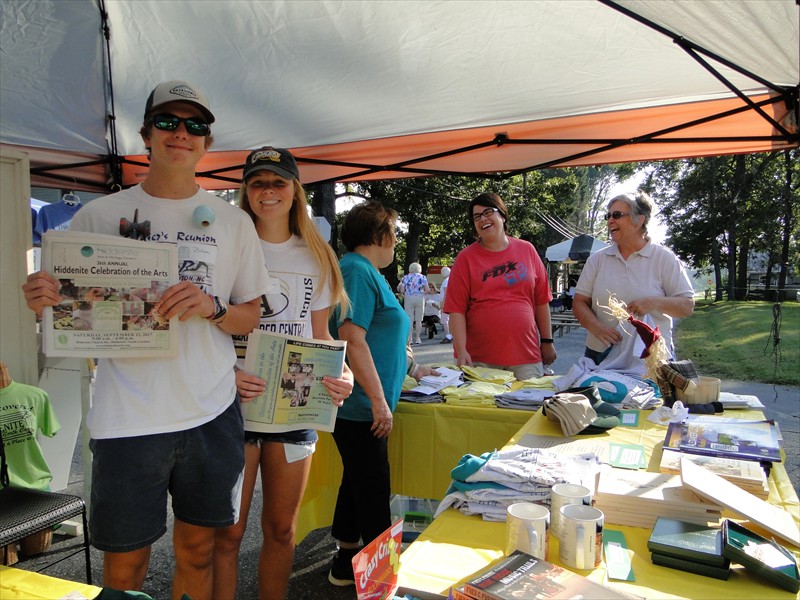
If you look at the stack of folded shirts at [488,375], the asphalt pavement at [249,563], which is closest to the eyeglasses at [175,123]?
the stack of folded shirts at [488,375]

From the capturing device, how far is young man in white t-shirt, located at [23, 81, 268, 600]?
1.40 meters

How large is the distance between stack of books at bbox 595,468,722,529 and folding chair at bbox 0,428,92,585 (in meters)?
2.26

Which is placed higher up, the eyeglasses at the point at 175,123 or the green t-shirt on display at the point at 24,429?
the eyeglasses at the point at 175,123

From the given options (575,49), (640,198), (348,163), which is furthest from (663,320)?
(348,163)

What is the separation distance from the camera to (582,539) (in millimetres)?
1193

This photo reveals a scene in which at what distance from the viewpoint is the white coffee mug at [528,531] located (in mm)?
1189

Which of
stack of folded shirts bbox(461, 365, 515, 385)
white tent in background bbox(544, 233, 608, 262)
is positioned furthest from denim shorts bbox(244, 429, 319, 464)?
white tent in background bbox(544, 233, 608, 262)

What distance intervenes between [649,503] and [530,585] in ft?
1.88

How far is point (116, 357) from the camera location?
139cm

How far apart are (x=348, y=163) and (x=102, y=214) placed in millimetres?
3064

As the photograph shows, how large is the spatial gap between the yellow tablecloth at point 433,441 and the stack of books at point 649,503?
107 cm

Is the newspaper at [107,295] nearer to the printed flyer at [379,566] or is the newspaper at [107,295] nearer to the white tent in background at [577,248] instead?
the printed flyer at [379,566]

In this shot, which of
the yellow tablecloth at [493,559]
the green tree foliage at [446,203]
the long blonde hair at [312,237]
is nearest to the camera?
the yellow tablecloth at [493,559]

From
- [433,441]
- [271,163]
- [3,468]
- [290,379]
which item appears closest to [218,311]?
[290,379]
